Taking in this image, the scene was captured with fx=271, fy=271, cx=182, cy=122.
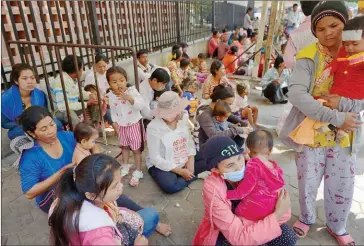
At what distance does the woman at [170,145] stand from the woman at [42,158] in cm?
72

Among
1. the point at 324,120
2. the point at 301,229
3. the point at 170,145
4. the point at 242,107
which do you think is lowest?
the point at 301,229

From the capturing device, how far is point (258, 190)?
6.01 feet

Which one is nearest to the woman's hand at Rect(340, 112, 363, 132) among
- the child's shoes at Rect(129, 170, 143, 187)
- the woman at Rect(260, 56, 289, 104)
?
the child's shoes at Rect(129, 170, 143, 187)

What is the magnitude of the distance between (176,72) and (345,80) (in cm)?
437

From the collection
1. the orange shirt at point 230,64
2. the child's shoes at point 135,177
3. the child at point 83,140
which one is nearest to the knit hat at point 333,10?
the child at point 83,140

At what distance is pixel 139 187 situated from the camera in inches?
118

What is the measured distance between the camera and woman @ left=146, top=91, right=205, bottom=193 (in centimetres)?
277

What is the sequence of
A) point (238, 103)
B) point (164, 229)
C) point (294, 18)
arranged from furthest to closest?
point (294, 18) < point (238, 103) < point (164, 229)

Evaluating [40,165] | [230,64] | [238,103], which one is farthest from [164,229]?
[230,64]

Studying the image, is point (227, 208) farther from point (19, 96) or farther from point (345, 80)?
point (19, 96)

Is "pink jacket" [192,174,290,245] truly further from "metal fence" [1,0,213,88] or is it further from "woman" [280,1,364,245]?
"metal fence" [1,0,213,88]

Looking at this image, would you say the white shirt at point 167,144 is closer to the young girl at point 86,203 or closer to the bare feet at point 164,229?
the bare feet at point 164,229

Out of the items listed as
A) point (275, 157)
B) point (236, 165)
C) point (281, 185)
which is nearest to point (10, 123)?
point (236, 165)

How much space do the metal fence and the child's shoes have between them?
198 cm
